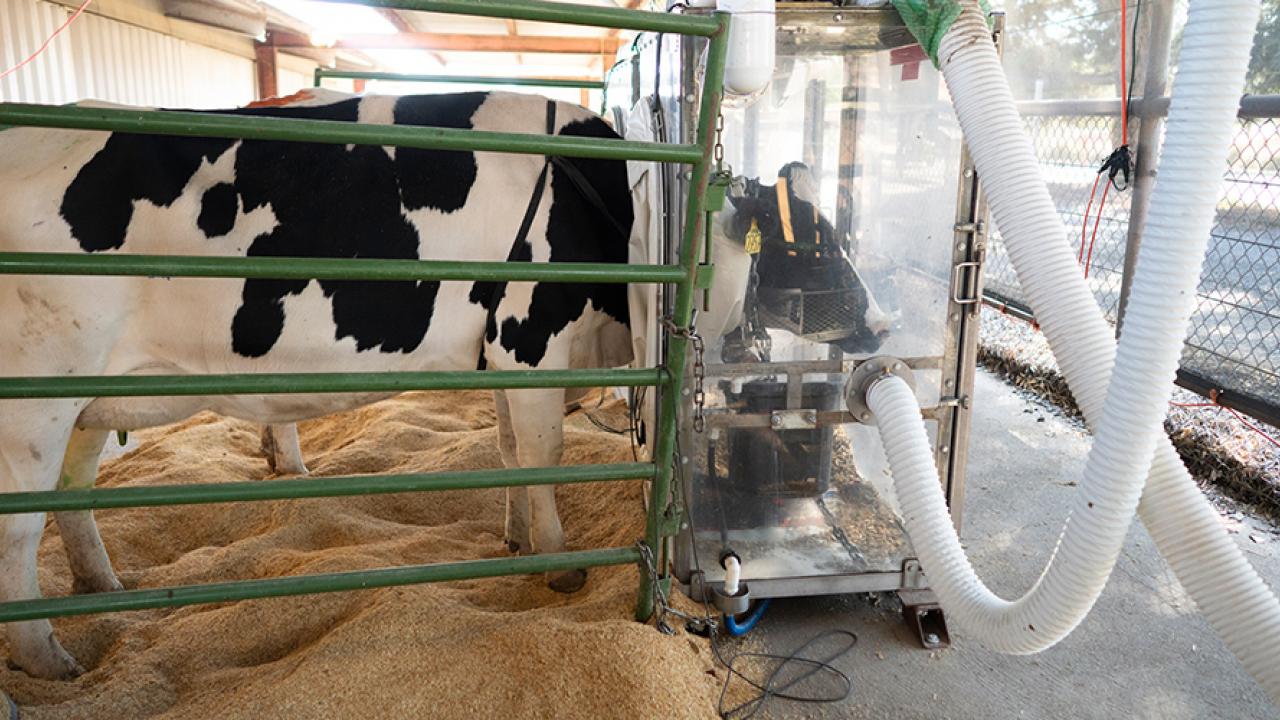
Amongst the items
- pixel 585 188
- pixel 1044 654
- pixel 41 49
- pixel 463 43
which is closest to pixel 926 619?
pixel 1044 654

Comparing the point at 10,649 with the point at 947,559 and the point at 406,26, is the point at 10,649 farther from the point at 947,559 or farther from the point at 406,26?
the point at 406,26

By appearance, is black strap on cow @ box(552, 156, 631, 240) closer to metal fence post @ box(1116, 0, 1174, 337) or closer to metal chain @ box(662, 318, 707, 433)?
metal chain @ box(662, 318, 707, 433)

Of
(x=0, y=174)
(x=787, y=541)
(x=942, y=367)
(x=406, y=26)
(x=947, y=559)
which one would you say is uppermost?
(x=406, y=26)

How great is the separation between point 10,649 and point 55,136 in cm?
141

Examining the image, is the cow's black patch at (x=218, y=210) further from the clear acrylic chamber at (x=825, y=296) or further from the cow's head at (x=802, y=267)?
the cow's head at (x=802, y=267)

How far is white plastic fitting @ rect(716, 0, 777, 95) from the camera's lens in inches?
80.2

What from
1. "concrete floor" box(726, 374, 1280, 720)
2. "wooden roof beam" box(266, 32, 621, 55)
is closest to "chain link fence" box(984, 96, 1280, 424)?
"concrete floor" box(726, 374, 1280, 720)

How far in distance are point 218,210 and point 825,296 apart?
174 cm

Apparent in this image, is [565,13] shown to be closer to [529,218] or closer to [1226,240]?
[529,218]

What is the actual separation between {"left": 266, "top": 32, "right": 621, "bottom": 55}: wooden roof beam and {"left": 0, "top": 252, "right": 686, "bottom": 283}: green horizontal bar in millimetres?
7736

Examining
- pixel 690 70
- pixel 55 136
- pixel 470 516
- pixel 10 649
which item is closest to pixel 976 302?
pixel 690 70

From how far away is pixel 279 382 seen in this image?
1.90 meters

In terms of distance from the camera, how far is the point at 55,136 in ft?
7.65

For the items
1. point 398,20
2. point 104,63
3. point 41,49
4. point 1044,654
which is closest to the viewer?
point 1044,654
